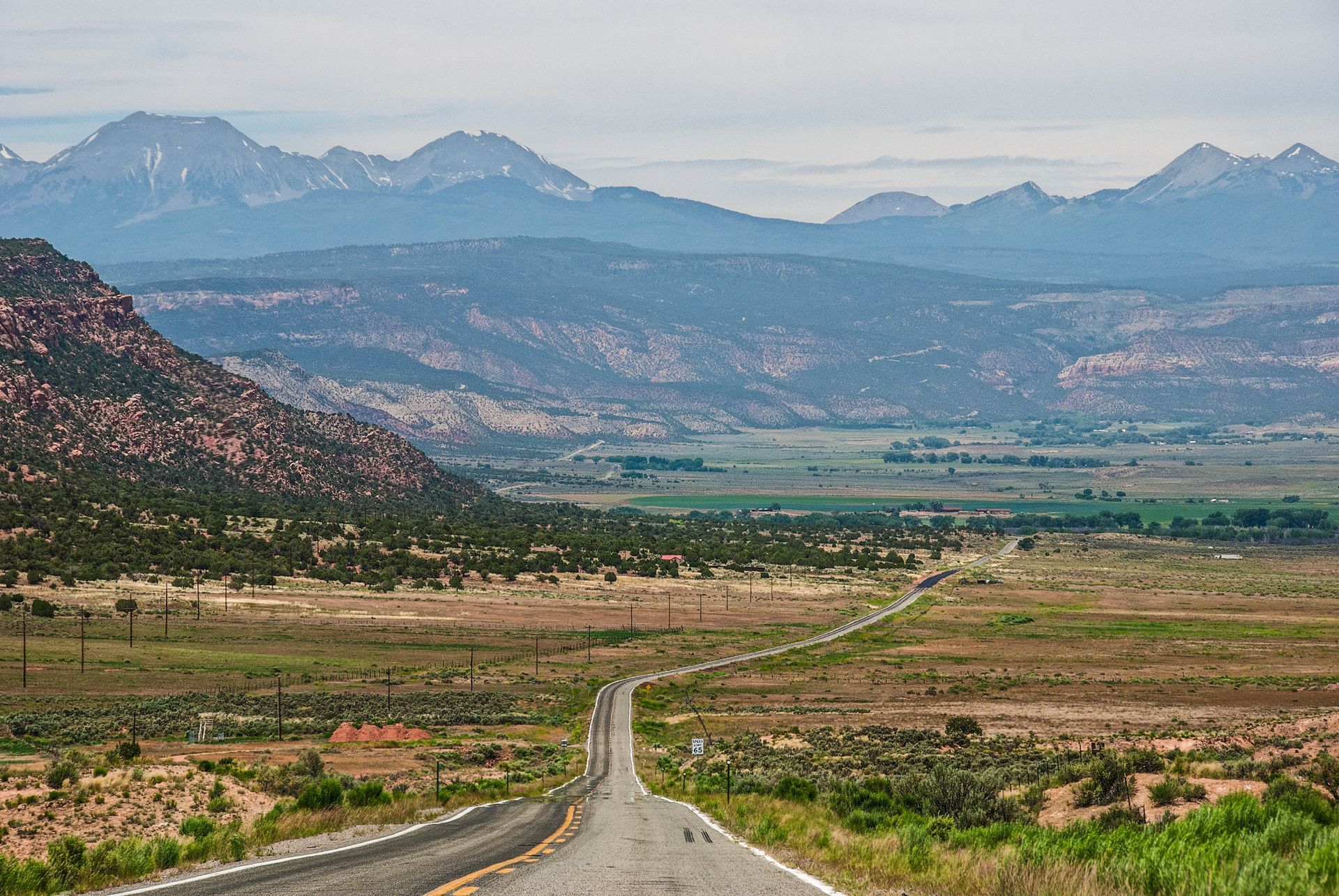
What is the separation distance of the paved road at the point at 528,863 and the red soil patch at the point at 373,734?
3087 centimetres

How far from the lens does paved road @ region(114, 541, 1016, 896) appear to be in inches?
692

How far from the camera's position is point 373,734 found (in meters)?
64.5

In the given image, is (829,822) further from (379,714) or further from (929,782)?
(379,714)

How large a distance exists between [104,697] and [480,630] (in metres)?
47.8

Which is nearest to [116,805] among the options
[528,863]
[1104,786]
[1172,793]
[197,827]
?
[197,827]

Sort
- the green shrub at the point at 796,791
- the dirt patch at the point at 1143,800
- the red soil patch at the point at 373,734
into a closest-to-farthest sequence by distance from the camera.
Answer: the dirt patch at the point at 1143,800 → the green shrub at the point at 796,791 → the red soil patch at the point at 373,734

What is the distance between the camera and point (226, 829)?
85.3 ft

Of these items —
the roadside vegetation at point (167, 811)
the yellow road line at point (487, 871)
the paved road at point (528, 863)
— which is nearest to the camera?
the yellow road line at point (487, 871)

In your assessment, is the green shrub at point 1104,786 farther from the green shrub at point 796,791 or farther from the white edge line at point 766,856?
the white edge line at point 766,856

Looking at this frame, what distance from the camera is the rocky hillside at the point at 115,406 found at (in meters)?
159

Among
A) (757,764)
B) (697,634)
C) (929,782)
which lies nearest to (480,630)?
(697,634)

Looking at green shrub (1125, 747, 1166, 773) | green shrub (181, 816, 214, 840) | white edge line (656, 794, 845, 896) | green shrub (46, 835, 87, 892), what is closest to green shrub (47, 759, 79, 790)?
green shrub (181, 816, 214, 840)

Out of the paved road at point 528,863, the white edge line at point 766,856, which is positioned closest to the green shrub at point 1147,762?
the white edge line at point 766,856

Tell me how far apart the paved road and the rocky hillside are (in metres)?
133
